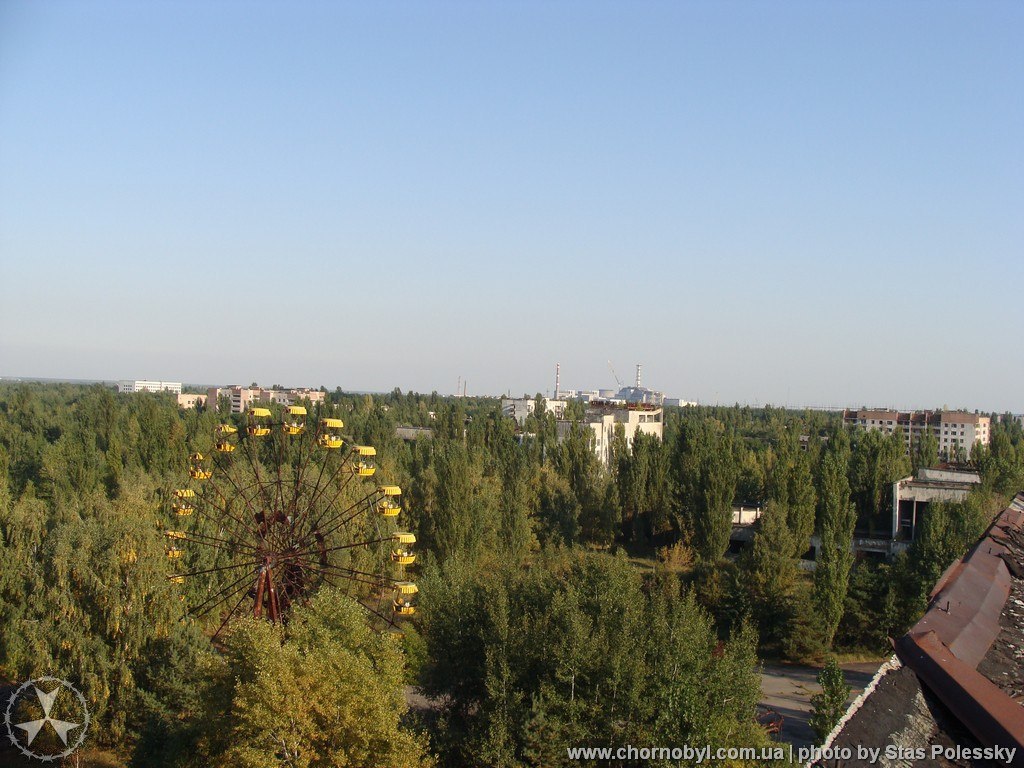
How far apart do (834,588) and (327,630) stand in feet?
45.9

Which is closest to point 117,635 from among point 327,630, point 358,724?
point 327,630

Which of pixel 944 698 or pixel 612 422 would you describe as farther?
pixel 612 422

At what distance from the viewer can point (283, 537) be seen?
12.2 m

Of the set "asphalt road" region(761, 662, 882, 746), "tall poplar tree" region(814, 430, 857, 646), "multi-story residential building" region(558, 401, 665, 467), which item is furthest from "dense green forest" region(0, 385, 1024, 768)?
"multi-story residential building" region(558, 401, 665, 467)

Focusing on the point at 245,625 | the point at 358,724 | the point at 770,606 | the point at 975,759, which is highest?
the point at 975,759

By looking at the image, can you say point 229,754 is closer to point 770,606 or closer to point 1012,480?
point 770,606

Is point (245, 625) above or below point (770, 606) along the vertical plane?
above

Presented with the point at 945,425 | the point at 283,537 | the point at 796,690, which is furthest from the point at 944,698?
the point at 945,425

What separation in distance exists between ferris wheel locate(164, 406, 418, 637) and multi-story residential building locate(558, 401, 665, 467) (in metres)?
21.1

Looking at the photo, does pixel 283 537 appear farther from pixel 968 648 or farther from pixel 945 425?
pixel 945 425

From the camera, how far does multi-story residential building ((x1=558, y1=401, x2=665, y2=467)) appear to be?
4344 cm

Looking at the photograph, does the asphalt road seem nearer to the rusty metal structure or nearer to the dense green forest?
the dense green forest

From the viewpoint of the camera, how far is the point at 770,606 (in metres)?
20.1

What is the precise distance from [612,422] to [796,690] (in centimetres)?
2845
